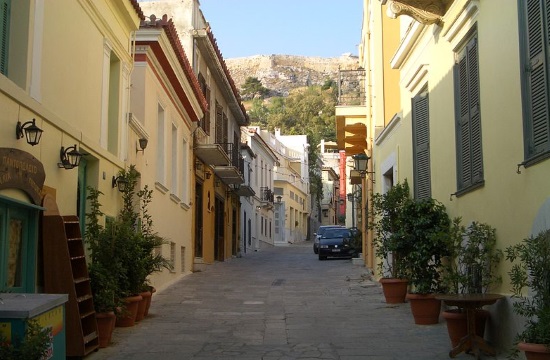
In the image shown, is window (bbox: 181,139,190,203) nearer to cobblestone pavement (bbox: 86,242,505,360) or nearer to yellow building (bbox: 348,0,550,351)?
cobblestone pavement (bbox: 86,242,505,360)

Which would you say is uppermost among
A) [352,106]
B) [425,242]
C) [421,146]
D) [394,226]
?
[352,106]

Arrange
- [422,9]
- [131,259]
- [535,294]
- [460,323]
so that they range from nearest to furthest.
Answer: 1. [535,294]
2. [460,323]
3. [422,9]
4. [131,259]

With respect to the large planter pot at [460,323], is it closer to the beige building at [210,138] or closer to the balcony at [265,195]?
the beige building at [210,138]

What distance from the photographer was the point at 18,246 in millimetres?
Result: 7570

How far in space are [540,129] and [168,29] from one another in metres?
9.48

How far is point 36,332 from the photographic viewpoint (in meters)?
5.36

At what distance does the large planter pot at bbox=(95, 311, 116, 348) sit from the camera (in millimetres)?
8562

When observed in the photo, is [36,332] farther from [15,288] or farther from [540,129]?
[540,129]

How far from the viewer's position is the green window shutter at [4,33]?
7.40 metres

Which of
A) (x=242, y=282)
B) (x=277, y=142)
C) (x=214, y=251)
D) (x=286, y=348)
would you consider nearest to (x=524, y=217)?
(x=286, y=348)

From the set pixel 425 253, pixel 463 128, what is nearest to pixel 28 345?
pixel 463 128

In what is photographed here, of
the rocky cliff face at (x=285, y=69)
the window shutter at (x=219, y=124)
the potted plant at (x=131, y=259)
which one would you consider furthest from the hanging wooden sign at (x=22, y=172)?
the rocky cliff face at (x=285, y=69)

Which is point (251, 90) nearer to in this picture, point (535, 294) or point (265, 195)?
point (265, 195)

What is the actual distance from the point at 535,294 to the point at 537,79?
200cm
